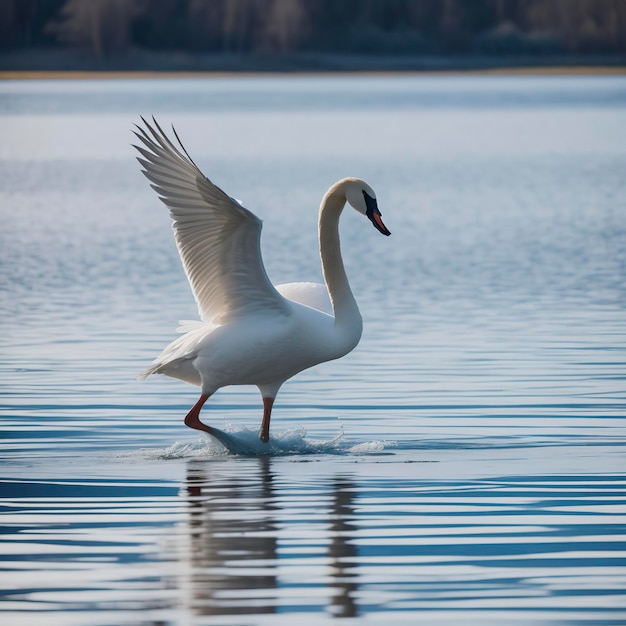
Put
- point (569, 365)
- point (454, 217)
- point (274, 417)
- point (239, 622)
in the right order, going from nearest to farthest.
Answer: point (239, 622)
point (274, 417)
point (569, 365)
point (454, 217)

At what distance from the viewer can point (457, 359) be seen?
47.3 feet

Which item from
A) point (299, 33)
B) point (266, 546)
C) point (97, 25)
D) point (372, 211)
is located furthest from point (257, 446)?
point (299, 33)

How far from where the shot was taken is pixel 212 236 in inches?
437

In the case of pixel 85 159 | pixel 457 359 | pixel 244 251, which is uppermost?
pixel 244 251

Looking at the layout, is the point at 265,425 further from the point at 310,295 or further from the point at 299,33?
the point at 299,33

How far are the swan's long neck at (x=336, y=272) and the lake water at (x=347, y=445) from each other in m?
0.68

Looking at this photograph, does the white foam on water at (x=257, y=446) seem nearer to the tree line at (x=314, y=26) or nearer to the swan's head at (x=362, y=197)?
the swan's head at (x=362, y=197)

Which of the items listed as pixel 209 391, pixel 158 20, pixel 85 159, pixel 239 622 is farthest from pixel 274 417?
pixel 158 20

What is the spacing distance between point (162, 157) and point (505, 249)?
14.0 metres

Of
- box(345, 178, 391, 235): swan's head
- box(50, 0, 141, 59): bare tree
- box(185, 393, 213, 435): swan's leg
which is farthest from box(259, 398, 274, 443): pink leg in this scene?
box(50, 0, 141, 59): bare tree

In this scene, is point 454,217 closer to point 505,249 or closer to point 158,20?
point 505,249

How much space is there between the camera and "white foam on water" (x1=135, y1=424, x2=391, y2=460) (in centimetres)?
1102

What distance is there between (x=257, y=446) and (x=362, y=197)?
1.55m

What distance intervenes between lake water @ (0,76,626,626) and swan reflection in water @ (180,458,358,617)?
18 mm
